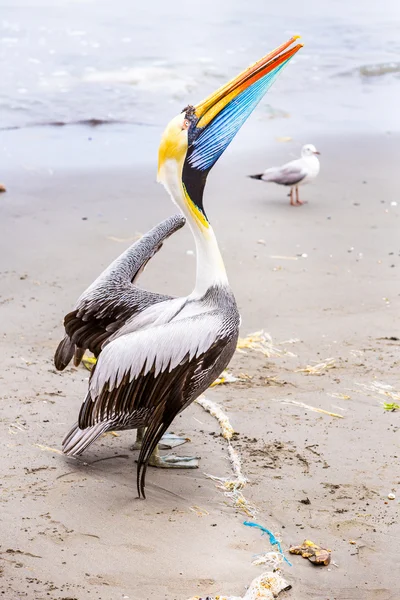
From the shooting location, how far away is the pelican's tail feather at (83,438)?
12.6 ft

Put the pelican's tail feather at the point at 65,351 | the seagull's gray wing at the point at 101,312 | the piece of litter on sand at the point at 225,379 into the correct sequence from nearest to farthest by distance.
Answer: the seagull's gray wing at the point at 101,312, the pelican's tail feather at the point at 65,351, the piece of litter on sand at the point at 225,379

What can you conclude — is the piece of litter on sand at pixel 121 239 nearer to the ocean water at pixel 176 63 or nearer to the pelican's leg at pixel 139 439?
the ocean water at pixel 176 63

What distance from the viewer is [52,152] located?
1052 cm

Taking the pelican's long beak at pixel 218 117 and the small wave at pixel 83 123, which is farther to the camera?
the small wave at pixel 83 123

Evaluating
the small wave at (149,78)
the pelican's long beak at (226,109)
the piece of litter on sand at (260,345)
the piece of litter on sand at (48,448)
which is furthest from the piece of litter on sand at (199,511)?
the small wave at (149,78)

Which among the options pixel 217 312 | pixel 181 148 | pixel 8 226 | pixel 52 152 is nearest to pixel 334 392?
pixel 217 312

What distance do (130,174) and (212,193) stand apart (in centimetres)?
116

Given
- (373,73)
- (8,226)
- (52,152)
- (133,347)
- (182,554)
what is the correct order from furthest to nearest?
(373,73), (52,152), (8,226), (133,347), (182,554)

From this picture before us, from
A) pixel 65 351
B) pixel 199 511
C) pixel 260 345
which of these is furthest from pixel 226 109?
Answer: pixel 260 345

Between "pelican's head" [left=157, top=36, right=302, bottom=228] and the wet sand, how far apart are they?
1230mm

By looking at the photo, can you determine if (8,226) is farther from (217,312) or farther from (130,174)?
(217,312)

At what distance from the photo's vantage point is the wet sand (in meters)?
3.24

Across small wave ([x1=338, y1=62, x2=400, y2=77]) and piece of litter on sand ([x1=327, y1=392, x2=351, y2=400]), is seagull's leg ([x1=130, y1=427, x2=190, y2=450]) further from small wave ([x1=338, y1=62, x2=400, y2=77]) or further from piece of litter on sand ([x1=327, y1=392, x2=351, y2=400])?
small wave ([x1=338, y1=62, x2=400, y2=77])

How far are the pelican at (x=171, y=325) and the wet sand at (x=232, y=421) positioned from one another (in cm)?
28
